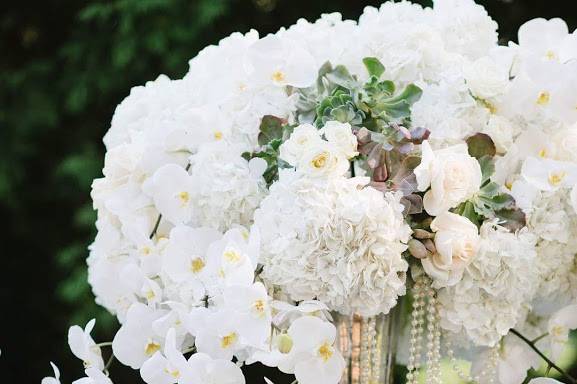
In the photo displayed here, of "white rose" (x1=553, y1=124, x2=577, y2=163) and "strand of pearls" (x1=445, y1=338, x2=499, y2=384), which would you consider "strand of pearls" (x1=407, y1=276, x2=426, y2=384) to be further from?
"white rose" (x1=553, y1=124, x2=577, y2=163)

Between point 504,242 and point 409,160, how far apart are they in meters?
0.11

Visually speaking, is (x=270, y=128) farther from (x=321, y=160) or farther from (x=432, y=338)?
(x=432, y=338)

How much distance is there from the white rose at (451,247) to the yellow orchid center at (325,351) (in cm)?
12

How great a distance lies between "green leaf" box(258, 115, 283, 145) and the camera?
85 centimetres

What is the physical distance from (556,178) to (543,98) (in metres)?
0.08

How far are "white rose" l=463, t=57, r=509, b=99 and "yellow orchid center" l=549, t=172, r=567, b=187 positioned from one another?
0.10 m

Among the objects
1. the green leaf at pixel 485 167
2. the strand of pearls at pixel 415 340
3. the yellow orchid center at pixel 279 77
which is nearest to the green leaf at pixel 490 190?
the green leaf at pixel 485 167

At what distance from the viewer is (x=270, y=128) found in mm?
856

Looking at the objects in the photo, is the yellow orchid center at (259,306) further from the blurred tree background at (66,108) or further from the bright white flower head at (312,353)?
the blurred tree background at (66,108)

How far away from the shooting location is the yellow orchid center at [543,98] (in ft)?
2.80

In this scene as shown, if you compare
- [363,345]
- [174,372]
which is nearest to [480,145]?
[363,345]

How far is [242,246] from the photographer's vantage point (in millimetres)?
805

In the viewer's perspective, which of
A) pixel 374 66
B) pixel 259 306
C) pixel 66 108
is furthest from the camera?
pixel 66 108

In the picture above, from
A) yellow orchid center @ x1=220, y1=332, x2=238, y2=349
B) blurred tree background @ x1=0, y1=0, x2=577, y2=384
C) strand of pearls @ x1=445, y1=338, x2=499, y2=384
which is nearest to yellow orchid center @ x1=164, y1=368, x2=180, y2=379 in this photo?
yellow orchid center @ x1=220, y1=332, x2=238, y2=349
